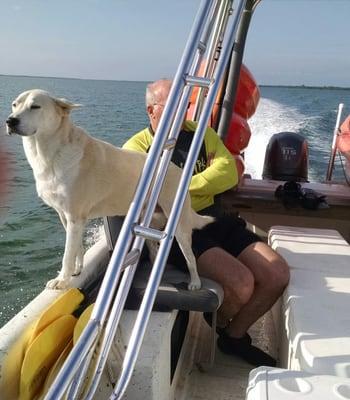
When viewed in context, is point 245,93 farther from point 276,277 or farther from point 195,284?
point 195,284

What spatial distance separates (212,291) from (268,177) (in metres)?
3.29

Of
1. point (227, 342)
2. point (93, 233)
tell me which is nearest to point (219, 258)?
point (227, 342)

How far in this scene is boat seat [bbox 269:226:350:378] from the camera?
1597 millimetres

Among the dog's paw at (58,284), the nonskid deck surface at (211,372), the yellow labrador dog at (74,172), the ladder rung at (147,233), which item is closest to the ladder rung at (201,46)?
the ladder rung at (147,233)

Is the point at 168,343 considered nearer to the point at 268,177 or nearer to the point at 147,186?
the point at 147,186

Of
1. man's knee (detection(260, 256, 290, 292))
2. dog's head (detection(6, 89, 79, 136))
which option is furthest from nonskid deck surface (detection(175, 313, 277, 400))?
dog's head (detection(6, 89, 79, 136))

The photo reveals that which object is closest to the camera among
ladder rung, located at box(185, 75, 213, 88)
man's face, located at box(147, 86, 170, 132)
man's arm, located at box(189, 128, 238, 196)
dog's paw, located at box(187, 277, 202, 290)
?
ladder rung, located at box(185, 75, 213, 88)

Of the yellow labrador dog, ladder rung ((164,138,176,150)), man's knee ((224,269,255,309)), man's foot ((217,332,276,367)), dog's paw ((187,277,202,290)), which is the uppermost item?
ladder rung ((164,138,176,150))

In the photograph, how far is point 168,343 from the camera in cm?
193

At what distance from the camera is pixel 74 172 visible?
2.41 metres

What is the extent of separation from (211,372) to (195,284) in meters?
0.51

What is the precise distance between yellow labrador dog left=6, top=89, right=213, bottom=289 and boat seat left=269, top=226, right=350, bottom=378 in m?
0.50

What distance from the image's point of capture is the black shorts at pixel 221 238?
246cm

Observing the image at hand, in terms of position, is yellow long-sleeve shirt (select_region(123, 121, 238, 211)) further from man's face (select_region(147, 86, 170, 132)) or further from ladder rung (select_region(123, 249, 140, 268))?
ladder rung (select_region(123, 249, 140, 268))
